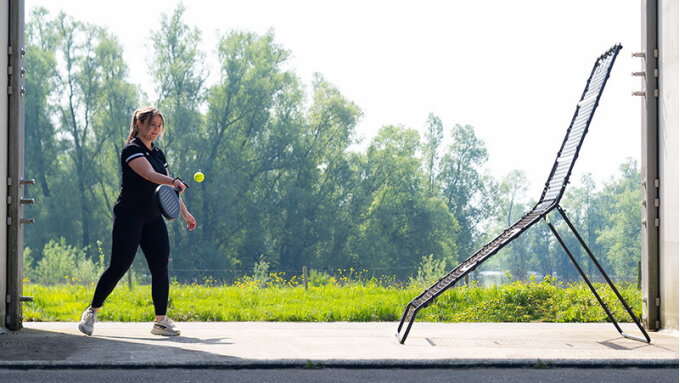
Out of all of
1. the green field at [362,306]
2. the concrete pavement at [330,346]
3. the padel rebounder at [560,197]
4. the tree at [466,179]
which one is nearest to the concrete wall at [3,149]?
the concrete pavement at [330,346]

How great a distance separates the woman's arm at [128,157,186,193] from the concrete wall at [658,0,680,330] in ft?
11.8

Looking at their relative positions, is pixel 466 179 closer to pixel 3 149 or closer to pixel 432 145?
pixel 432 145

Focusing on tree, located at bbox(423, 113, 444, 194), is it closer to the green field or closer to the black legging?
the green field

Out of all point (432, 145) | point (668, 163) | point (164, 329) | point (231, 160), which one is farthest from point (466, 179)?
point (164, 329)

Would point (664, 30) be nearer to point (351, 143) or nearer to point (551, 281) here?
point (551, 281)

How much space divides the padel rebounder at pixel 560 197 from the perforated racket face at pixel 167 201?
5.82 feet

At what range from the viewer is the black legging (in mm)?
5816

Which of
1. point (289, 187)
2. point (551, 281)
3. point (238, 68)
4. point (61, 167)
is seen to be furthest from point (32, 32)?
point (551, 281)

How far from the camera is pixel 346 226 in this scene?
4403 centimetres

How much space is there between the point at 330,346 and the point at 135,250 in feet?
5.26

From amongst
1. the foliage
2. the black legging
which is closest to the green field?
the black legging

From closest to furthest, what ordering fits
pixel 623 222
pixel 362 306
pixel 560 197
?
pixel 560 197 < pixel 362 306 < pixel 623 222

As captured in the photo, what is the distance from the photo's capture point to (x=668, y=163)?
20.2ft

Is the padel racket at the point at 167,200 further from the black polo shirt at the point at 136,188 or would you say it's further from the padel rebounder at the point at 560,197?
the padel rebounder at the point at 560,197
